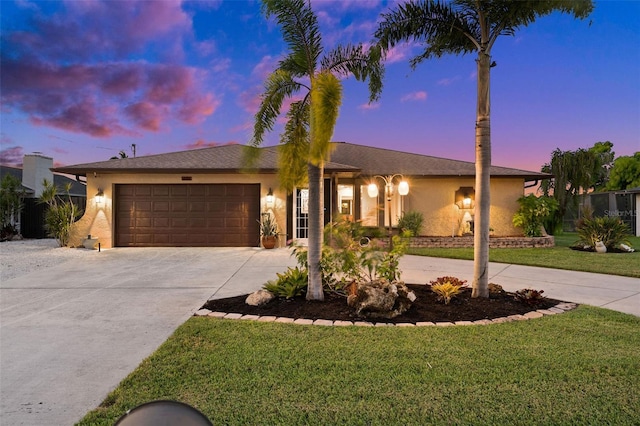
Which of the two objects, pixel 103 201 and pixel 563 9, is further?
pixel 103 201

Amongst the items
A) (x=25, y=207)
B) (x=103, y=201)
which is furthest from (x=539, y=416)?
(x=25, y=207)

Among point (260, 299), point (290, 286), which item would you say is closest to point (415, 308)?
point (290, 286)

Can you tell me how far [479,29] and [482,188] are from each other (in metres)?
2.57

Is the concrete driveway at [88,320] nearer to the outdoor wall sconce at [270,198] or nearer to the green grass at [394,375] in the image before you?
the green grass at [394,375]

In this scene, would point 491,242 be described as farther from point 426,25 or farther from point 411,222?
point 426,25

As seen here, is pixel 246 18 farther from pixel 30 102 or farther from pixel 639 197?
pixel 639 197

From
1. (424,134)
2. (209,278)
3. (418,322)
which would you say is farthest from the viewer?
(424,134)

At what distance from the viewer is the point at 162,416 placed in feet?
3.14

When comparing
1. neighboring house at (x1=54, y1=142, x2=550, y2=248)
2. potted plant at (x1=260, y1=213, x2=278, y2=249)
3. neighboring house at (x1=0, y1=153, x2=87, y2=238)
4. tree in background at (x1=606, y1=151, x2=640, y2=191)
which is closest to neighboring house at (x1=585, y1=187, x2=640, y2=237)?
tree in background at (x1=606, y1=151, x2=640, y2=191)

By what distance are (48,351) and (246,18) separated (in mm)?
9295

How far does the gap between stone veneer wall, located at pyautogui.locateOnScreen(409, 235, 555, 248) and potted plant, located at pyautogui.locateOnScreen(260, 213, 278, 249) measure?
5.01 meters

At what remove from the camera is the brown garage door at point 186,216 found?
12617 millimetres

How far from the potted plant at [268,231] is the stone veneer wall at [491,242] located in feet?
16.4

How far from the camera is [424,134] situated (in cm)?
1430
